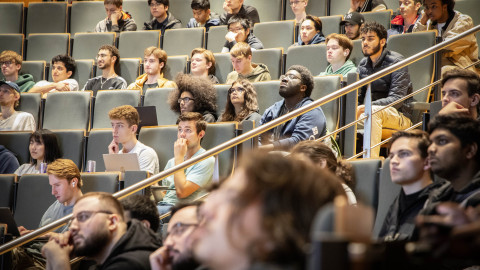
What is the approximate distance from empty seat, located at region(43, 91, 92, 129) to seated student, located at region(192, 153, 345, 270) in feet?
8.60

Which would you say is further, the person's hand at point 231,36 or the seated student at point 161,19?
the seated student at point 161,19

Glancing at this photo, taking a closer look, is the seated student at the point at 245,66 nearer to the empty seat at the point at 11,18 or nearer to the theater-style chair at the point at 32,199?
the theater-style chair at the point at 32,199

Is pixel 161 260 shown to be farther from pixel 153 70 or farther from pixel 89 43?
pixel 89 43

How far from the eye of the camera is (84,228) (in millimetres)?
1633

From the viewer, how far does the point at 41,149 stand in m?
2.83

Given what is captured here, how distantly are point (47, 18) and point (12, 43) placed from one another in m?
0.40

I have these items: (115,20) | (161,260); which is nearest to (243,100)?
(161,260)

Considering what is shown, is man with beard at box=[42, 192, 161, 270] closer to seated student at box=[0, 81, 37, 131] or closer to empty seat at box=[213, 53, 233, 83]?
seated student at box=[0, 81, 37, 131]

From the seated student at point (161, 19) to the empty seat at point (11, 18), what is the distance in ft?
2.99

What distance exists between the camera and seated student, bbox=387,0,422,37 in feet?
11.0

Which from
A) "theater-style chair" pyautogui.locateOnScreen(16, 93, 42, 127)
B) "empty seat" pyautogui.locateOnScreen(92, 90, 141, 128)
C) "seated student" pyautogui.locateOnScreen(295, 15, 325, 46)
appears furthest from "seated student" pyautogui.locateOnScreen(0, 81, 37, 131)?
"seated student" pyautogui.locateOnScreen(295, 15, 325, 46)

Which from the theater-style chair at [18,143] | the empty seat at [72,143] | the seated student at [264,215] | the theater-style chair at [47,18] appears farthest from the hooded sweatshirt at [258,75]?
the seated student at [264,215]

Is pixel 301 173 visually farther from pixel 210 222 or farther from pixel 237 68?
pixel 237 68

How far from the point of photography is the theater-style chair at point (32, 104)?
3289 mm
